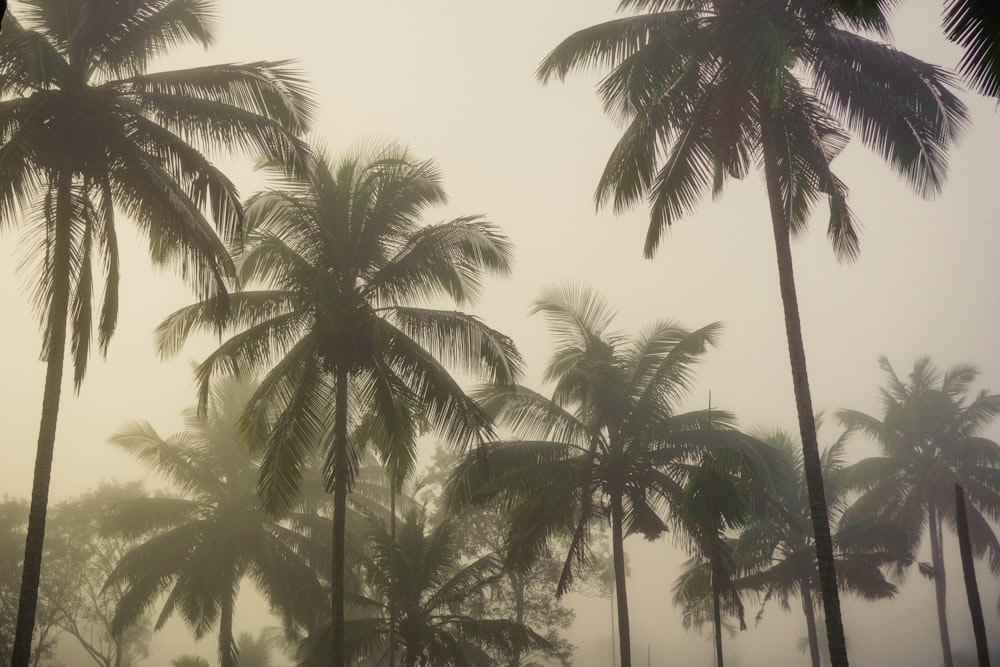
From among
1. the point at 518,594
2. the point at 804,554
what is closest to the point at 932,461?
the point at 804,554

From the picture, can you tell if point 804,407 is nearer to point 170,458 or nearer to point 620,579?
point 620,579

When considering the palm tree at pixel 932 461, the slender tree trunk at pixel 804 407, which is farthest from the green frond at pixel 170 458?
the palm tree at pixel 932 461

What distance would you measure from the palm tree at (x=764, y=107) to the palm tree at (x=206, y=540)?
1618cm

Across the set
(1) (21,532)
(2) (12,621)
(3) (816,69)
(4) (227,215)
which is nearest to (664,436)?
(3) (816,69)

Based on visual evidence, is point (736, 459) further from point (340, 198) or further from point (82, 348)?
point (82, 348)

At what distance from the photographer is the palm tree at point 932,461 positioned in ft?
128

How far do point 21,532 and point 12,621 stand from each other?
51.6ft

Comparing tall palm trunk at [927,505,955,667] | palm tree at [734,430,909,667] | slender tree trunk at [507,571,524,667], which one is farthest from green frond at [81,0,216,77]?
tall palm trunk at [927,505,955,667]

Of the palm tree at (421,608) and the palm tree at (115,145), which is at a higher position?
the palm tree at (115,145)

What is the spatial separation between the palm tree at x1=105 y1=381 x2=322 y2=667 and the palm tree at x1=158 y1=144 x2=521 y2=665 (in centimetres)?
1067

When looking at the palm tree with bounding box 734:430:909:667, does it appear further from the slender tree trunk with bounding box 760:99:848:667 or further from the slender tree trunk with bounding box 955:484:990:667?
the slender tree trunk with bounding box 760:99:848:667

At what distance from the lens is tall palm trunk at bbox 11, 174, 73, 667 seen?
1245 centimetres

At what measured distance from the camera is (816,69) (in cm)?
1669

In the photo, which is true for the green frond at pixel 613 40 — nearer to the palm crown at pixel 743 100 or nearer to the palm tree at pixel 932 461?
the palm crown at pixel 743 100
